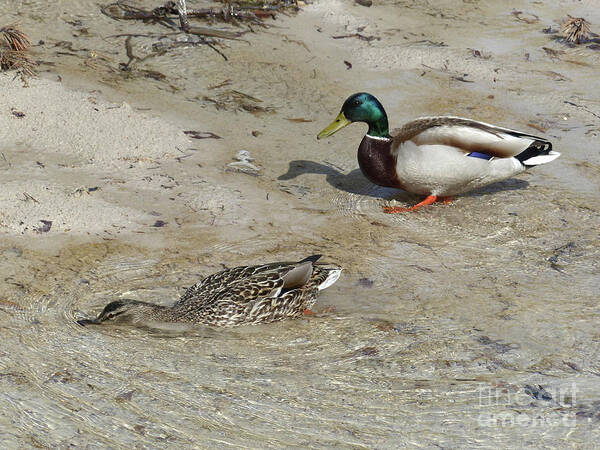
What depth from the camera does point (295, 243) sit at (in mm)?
5547

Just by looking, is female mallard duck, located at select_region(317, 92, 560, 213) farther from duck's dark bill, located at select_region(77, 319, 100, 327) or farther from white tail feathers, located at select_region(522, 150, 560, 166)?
duck's dark bill, located at select_region(77, 319, 100, 327)

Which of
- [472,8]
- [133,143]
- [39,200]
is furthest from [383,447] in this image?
[472,8]

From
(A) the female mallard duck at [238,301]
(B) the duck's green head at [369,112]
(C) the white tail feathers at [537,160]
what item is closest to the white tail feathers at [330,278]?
(A) the female mallard duck at [238,301]

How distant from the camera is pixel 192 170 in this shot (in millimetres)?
6508

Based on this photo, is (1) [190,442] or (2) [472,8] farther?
(2) [472,8]

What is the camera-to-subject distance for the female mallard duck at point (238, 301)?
4.50m

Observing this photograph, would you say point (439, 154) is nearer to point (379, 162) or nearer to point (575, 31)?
point (379, 162)

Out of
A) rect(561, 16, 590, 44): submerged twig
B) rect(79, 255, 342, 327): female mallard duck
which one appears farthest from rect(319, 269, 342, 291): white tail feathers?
rect(561, 16, 590, 44): submerged twig

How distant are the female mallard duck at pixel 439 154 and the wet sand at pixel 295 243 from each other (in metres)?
0.25

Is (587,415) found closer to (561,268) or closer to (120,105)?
(561,268)

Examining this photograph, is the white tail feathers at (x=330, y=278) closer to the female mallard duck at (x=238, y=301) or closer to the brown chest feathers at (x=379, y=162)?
the female mallard duck at (x=238, y=301)

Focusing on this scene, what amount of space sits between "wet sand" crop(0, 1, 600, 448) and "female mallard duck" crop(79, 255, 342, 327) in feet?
0.29

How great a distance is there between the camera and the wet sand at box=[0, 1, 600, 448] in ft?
12.9

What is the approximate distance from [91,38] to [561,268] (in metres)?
5.33
